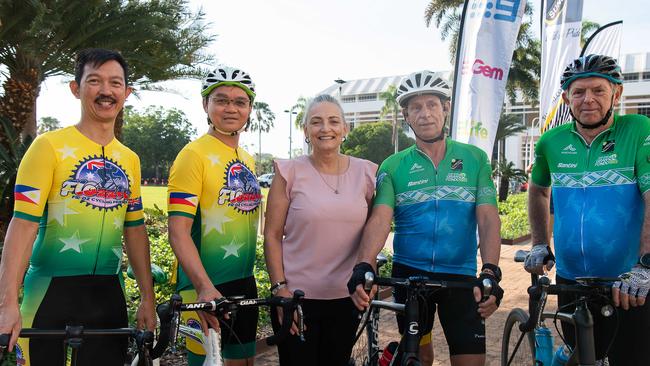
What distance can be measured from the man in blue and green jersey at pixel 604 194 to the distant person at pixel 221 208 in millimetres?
1922

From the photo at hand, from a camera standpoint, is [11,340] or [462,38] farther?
[462,38]

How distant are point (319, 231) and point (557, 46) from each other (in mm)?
10126

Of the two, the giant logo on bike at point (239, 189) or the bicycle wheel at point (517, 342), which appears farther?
the bicycle wheel at point (517, 342)

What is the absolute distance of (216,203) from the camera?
127 inches

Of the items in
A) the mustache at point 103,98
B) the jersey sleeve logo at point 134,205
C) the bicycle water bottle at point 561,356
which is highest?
the mustache at point 103,98

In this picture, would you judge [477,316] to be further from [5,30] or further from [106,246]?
[5,30]

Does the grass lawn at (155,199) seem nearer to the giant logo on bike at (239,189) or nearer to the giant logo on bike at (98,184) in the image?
the giant logo on bike at (239,189)

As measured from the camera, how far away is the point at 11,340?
2.38 metres

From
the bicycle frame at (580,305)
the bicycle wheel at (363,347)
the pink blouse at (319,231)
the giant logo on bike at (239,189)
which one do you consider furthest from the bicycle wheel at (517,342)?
the giant logo on bike at (239,189)

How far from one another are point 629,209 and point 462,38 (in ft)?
21.4

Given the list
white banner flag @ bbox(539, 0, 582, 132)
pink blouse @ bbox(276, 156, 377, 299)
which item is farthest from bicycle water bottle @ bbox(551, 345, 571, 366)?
white banner flag @ bbox(539, 0, 582, 132)

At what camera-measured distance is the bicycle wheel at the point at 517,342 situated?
4.04 meters

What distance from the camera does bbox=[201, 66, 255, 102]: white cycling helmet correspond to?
3342mm

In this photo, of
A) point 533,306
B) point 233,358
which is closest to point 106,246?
point 233,358
